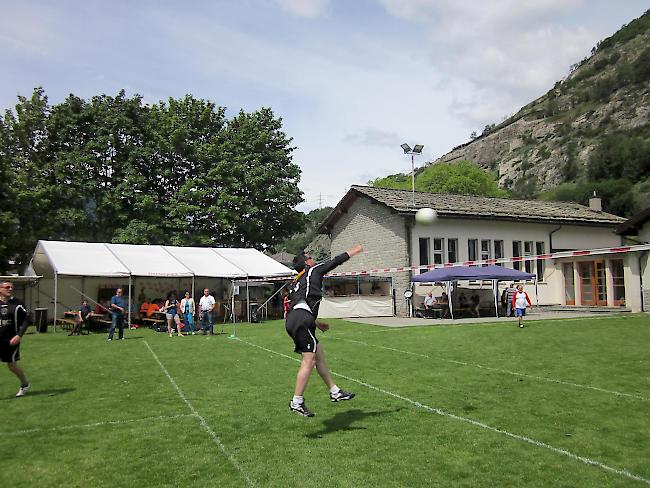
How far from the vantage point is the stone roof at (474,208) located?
30172 millimetres

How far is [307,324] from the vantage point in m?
6.71

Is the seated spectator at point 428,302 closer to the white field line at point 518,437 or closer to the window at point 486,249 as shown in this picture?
the window at point 486,249

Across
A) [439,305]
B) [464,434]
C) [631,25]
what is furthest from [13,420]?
[631,25]

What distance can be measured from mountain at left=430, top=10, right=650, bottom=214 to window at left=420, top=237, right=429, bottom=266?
55.3 m

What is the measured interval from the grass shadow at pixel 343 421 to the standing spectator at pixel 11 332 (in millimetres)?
5390

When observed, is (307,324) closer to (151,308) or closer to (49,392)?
(49,392)

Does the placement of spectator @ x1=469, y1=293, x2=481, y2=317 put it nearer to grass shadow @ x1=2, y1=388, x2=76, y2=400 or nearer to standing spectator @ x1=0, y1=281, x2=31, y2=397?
grass shadow @ x1=2, y1=388, x2=76, y2=400

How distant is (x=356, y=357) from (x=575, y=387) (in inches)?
208

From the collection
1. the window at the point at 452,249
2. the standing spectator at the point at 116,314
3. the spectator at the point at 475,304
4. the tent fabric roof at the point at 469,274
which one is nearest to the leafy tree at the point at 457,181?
the window at the point at 452,249

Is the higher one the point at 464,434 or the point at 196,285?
the point at 196,285

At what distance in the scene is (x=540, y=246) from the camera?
34094 millimetres

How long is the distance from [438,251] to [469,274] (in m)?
5.24

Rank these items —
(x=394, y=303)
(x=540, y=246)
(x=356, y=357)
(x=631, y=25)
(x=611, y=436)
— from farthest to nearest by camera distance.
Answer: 1. (x=631, y=25)
2. (x=540, y=246)
3. (x=394, y=303)
4. (x=356, y=357)
5. (x=611, y=436)

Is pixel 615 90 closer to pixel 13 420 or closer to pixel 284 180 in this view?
pixel 284 180
